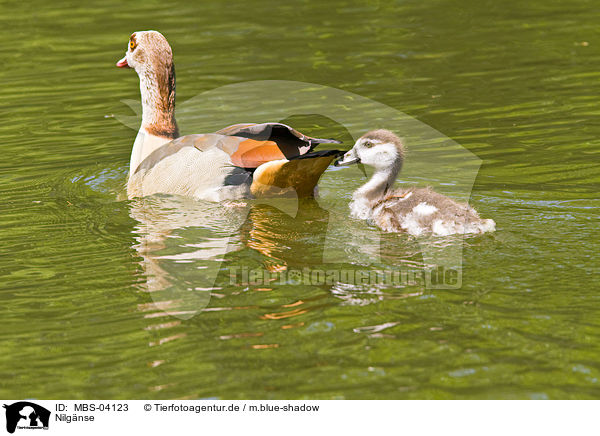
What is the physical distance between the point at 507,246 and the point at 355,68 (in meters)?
7.15

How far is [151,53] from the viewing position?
910 cm

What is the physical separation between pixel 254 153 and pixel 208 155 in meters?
0.53

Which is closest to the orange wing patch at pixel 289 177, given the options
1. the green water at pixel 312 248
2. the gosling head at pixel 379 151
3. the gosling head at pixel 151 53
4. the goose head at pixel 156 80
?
the green water at pixel 312 248

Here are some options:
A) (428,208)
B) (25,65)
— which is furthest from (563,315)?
(25,65)

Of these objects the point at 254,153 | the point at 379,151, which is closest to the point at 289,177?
the point at 254,153

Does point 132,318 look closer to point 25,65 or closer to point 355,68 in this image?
point 355,68

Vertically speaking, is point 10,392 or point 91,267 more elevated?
point 91,267

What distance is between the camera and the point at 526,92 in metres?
11.3

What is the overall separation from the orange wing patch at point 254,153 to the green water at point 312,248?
0.41 m
